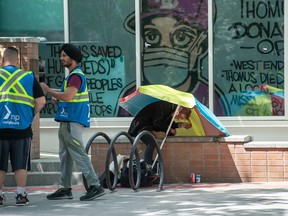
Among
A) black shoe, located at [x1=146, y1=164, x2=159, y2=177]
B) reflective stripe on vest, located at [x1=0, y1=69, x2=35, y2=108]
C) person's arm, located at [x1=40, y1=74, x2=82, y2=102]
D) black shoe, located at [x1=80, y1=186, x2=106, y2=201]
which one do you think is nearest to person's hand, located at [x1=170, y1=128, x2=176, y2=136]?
black shoe, located at [x1=146, y1=164, x2=159, y2=177]

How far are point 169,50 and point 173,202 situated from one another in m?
4.61

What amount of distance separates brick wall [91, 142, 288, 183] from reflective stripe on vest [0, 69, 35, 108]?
263 centimetres

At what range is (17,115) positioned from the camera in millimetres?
10141

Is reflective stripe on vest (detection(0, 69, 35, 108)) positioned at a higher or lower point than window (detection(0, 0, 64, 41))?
lower

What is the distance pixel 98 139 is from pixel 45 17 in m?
3.05

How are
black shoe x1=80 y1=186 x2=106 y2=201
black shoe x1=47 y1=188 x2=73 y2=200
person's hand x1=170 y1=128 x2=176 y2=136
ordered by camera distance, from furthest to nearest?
person's hand x1=170 y1=128 x2=176 y2=136
black shoe x1=47 y1=188 x2=73 y2=200
black shoe x1=80 y1=186 x2=106 y2=201

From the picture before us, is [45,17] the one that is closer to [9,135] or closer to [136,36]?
[136,36]

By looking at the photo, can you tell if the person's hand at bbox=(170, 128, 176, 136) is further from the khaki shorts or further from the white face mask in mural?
the khaki shorts

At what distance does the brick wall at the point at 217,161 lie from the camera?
12.3m

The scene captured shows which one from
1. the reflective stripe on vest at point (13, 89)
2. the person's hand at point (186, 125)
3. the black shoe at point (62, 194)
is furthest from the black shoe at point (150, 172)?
the reflective stripe on vest at point (13, 89)

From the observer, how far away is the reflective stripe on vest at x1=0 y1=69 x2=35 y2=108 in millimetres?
10164

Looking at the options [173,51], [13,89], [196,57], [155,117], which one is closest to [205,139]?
[155,117]

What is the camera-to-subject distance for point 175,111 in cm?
1234

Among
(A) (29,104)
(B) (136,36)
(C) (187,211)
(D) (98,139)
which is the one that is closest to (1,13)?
(B) (136,36)
